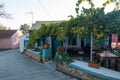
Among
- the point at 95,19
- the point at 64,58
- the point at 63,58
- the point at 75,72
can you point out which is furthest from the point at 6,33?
the point at 95,19

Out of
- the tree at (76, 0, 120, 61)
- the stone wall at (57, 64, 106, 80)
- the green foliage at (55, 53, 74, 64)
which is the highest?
the tree at (76, 0, 120, 61)

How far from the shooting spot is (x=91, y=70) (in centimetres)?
984

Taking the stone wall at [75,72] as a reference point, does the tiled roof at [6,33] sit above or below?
above

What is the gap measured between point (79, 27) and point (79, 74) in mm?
2561

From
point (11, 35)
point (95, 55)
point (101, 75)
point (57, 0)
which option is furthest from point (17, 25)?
point (101, 75)

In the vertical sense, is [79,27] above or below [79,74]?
above

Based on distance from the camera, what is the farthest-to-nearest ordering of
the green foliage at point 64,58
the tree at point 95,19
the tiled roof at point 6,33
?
the tiled roof at point 6,33, the green foliage at point 64,58, the tree at point 95,19

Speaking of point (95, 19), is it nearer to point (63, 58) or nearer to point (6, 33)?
point (63, 58)

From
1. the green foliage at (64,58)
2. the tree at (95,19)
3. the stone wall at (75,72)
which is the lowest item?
the stone wall at (75,72)

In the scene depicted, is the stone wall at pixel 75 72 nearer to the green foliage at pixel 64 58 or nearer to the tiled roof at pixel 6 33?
the green foliage at pixel 64 58

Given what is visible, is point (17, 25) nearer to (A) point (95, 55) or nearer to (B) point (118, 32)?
(A) point (95, 55)

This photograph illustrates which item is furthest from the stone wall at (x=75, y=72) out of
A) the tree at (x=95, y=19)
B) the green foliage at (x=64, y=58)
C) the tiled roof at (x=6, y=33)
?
the tiled roof at (x=6, y=33)

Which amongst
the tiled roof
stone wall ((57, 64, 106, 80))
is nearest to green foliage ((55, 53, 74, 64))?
stone wall ((57, 64, 106, 80))

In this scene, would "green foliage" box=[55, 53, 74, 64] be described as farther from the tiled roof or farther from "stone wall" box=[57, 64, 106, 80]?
the tiled roof
